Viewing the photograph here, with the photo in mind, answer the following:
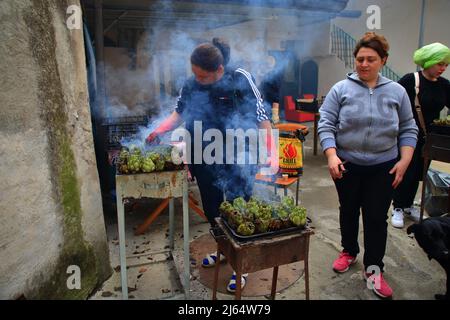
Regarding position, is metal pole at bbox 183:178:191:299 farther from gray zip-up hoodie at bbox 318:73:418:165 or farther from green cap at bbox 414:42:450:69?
green cap at bbox 414:42:450:69

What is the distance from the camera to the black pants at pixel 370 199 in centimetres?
312

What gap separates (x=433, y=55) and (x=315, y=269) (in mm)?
2822

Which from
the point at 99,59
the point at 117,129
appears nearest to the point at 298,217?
the point at 117,129

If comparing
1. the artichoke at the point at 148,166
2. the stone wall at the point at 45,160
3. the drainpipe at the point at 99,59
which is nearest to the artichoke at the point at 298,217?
the artichoke at the point at 148,166

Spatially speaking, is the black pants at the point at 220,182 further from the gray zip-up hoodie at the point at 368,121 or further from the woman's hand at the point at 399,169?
the woman's hand at the point at 399,169

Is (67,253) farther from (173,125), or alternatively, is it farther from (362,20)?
(362,20)

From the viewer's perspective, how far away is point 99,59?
6.65 meters

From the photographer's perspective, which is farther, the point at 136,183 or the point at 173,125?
the point at 173,125

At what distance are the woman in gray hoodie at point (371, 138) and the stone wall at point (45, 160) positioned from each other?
2288 millimetres

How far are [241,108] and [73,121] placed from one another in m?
1.58

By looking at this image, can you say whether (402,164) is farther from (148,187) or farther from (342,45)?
(342,45)

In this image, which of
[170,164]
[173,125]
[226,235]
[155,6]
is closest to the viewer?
[226,235]

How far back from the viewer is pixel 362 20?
1344 cm
